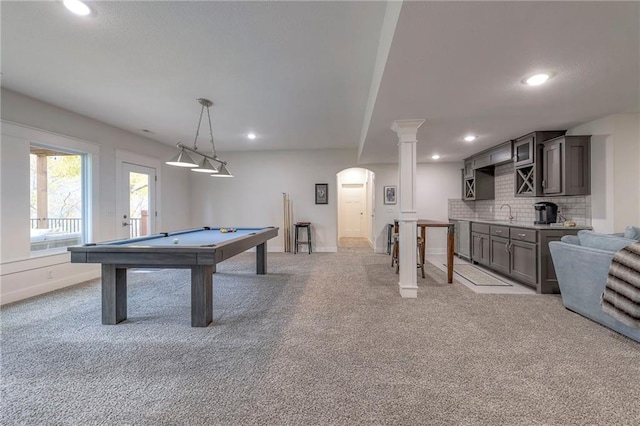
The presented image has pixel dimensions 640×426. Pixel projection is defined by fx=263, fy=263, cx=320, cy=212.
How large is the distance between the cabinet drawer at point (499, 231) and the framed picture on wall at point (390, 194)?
2.48m

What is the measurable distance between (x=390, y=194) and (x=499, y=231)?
8.92 ft

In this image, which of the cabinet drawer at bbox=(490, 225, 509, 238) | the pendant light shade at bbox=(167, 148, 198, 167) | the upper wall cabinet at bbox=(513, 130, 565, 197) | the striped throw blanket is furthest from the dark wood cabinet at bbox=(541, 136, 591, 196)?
the pendant light shade at bbox=(167, 148, 198, 167)

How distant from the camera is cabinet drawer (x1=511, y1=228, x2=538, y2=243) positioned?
3441 millimetres

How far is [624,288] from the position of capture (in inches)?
81.9

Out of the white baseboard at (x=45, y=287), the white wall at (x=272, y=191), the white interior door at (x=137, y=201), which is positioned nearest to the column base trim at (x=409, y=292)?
the white wall at (x=272, y=191)

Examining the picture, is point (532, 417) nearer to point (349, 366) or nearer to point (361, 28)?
point (349, 366)

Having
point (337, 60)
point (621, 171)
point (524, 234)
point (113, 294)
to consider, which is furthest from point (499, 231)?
point (113, 294)

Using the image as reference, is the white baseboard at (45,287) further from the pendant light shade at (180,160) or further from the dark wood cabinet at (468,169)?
the dark wood cabinet at (468,169)

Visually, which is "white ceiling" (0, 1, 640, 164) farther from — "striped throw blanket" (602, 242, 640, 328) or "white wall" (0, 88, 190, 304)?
"striped throw blanket" (602, 242, 640, 328)

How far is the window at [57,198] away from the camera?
3561 mm

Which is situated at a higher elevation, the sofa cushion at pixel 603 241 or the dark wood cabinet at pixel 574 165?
the dark wood cabinet at pixel 574 165

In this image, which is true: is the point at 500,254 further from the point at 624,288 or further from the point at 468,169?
the point at 468,169

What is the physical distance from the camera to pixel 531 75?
2.17 metres

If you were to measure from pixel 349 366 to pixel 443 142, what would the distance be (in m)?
3.92
